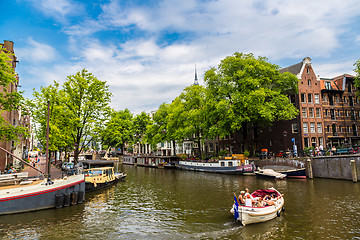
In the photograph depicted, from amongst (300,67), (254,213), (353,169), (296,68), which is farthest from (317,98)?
(254,213)

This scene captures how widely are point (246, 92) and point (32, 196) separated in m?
35.0

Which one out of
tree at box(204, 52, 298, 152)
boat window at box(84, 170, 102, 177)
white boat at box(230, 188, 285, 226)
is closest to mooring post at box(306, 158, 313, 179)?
tree at box(204, 52, 298, 152)

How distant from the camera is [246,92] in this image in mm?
42062

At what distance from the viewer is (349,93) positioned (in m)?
52.2

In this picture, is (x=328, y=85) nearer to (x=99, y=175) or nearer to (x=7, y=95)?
(x=99, y=175)

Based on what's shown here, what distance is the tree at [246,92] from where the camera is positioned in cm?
4006

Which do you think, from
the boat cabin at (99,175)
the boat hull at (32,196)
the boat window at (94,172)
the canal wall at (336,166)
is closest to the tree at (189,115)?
the canal wall at (336,166)

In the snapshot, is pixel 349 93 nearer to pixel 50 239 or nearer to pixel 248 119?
pixel 248 119

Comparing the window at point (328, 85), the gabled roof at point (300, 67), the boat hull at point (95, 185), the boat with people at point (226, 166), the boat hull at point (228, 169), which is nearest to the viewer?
the boat hull at point (95, 185)

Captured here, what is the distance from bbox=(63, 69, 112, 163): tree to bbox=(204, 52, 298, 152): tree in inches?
776

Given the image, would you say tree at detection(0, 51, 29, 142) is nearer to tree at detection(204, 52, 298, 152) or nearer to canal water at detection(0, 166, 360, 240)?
canal water at detection(0, 166, 360, 240)

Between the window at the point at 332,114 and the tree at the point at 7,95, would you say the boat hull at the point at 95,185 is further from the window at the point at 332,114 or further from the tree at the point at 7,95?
the window at the point at 332,114

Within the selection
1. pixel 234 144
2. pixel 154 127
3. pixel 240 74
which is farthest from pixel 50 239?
pixel 154 127

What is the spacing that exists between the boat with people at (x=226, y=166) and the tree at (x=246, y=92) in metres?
5.82
